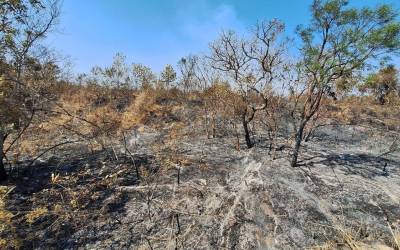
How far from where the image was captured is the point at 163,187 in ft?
25.0

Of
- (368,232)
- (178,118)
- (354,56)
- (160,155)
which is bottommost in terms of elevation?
(368,232)

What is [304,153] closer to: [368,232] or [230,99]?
[230,99]

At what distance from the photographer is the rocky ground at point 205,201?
5941mm

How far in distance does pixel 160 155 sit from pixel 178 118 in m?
4.56

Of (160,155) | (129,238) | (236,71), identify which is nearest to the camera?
(129,238)

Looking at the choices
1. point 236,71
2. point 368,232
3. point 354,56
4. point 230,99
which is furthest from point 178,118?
point 368,232

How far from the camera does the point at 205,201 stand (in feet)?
23.0

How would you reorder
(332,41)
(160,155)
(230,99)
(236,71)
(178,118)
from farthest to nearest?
1. (178,118)
2. (230,99)
3. (236,71)
4. (160,155)
5. (332,41)

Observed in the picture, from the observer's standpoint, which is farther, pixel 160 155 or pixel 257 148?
pixel 257 148

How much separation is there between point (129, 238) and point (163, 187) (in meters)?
1.79

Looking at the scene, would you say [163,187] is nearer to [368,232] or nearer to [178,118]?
[368,232]

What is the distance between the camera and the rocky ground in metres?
5.94

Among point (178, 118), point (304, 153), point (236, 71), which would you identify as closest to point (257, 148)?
point (304, 153)

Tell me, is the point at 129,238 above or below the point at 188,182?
below
